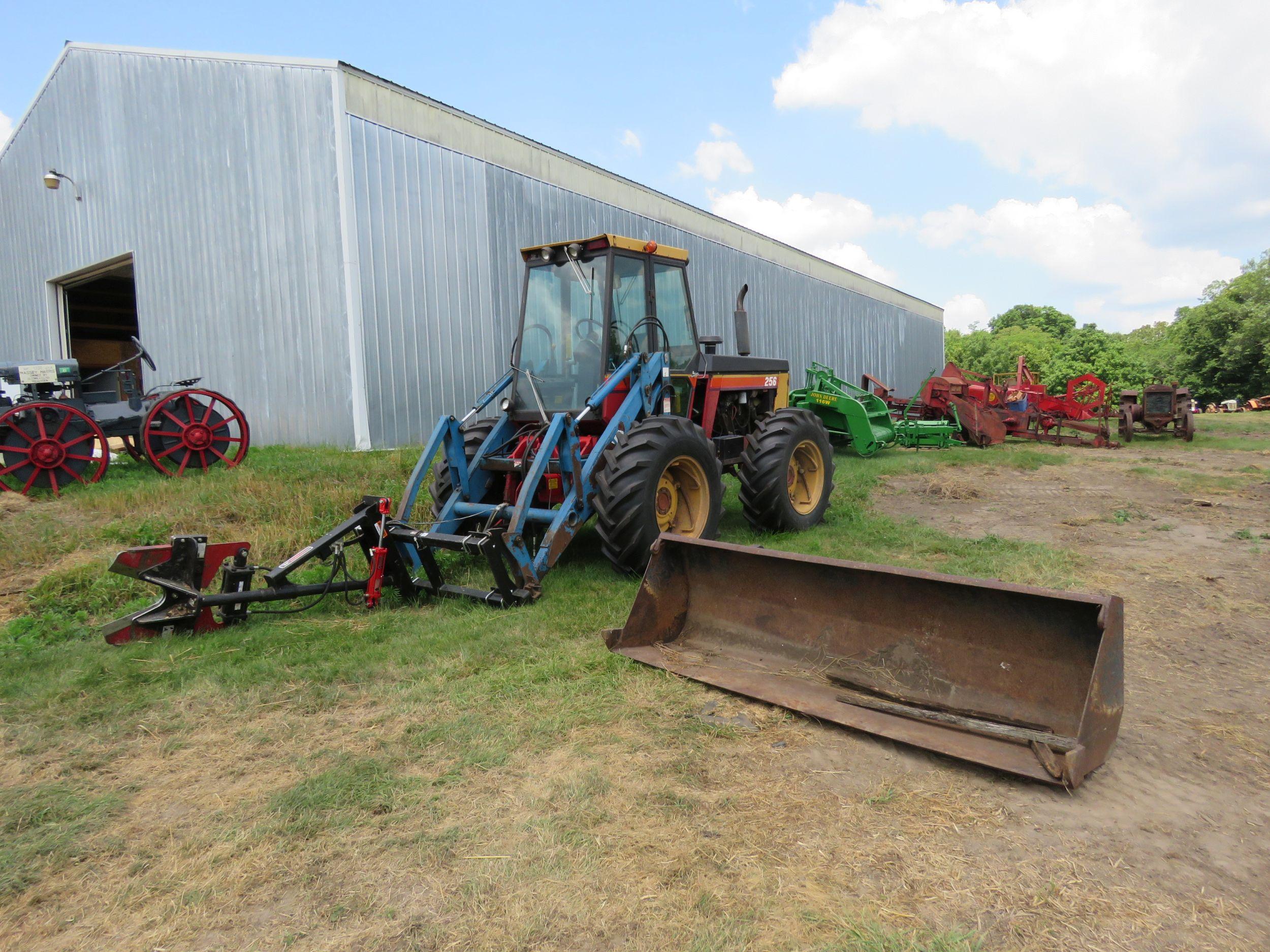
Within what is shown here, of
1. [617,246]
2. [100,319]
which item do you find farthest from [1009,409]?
[100,319]

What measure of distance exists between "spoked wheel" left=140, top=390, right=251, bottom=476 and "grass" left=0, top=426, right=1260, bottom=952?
11.0 feet

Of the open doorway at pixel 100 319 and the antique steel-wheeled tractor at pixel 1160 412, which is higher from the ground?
the open doorway at pixel 100 319

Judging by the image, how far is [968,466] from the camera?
1220cm

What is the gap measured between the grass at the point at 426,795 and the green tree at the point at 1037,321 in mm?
75153

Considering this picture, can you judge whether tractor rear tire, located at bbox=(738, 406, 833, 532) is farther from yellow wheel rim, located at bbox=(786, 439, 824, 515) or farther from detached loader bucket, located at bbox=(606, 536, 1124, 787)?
detached loader bucket, located at bbox=(606, 536, 1124, 787)

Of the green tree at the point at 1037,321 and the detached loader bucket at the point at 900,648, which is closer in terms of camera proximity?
the detached loader bucket at the point at 900,648

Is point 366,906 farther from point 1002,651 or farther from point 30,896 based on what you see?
point 1002,651

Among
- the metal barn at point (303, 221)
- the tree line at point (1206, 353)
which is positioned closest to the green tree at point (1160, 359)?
the tree line at point (1206, 353)

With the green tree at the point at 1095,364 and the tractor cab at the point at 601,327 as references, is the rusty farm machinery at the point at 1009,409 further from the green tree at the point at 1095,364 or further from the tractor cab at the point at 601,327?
the green tree at the point at 1095,364

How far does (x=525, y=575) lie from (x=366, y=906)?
2728 mm

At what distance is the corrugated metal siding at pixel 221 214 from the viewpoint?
1062 cm

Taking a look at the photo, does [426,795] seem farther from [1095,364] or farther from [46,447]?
[1095,364]

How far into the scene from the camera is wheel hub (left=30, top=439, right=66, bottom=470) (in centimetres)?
746

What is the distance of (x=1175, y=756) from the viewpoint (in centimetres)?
304
